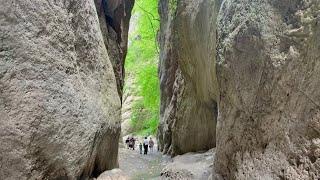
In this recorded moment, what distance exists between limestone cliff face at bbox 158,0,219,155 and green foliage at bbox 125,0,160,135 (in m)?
9.99

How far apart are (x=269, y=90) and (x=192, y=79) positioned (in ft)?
32.4

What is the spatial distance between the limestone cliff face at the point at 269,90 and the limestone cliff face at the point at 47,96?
8.86ft

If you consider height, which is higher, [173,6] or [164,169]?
[173,6]

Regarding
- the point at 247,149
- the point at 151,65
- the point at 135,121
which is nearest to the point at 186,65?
the point at 247,149

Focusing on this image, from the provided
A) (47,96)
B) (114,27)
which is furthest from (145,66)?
(47,96)

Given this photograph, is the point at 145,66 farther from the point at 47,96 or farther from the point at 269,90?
the point at 269,90

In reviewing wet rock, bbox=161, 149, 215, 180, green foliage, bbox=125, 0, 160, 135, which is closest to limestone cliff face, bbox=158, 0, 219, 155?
wet rock, bbox=161, 149, 215, 180

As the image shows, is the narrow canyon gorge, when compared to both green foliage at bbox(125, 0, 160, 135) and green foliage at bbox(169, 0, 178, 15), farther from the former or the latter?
green foliage at bbox(125, 0, 160, 135)

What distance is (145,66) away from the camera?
106ft

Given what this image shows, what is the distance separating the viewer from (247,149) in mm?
6762

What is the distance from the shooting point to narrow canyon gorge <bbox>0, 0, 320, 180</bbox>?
18.2ft

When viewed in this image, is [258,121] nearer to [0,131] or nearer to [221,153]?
[221,153]

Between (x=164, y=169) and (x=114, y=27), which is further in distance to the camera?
(x=114, y=27)

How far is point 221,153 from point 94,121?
2.59 meters
